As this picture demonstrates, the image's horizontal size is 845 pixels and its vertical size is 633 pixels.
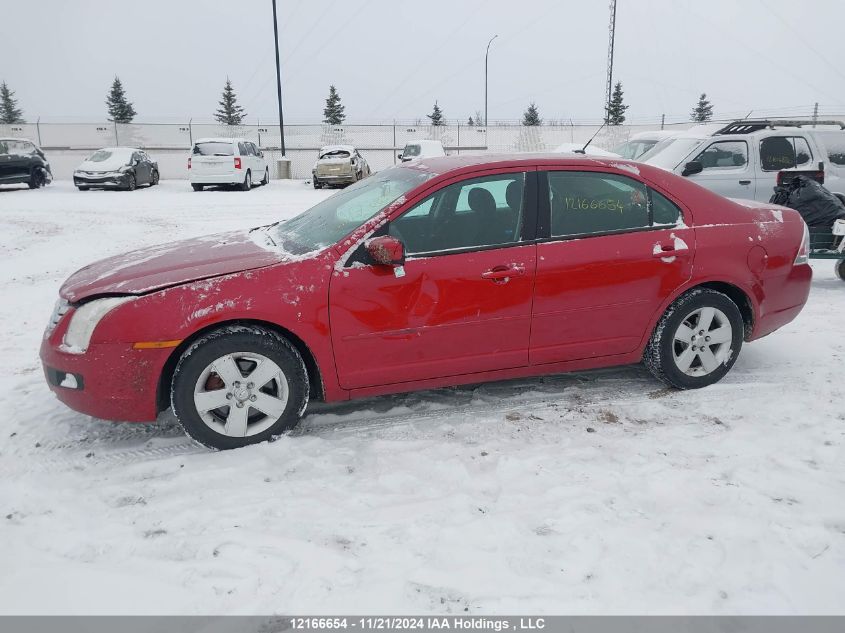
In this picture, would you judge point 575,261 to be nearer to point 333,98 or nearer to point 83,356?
point 83,356

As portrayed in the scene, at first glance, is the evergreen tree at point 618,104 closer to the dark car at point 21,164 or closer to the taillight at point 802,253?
the dark car at point 21,164

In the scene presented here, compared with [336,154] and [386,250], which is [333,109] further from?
[386,250]

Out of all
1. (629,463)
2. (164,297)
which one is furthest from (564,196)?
(164,297)

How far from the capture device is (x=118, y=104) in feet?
202

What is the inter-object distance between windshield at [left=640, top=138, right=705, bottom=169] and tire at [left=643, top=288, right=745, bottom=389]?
203 inches

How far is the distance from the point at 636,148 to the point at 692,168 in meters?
2.47

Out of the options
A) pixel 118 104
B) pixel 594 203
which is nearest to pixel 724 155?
pixel 594 203

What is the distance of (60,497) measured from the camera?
3.28m

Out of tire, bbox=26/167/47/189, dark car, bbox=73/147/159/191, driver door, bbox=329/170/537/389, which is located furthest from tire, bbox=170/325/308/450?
tire, bbox=26/167/47/189

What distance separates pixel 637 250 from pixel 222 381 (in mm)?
2692

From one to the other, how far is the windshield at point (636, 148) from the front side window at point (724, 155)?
5.09 feet
